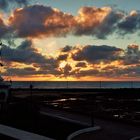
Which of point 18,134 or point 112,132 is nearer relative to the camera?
point 18,134

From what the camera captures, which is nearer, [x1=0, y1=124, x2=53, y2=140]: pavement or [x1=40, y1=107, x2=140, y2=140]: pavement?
[x1=0, y1=124, x2=53, y2=140]: pavement

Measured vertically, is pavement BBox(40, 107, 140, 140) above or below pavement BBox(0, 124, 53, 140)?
below

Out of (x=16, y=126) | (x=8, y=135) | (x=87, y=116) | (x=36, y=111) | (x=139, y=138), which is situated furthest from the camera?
(x=87, y=116)

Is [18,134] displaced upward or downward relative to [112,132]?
upward

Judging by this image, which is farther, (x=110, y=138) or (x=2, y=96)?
(x=2, y=96)

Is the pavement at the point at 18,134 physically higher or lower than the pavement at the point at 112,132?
higher

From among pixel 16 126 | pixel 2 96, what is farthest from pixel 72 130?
pixel 2 96

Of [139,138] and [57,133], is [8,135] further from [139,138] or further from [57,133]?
[139,138]

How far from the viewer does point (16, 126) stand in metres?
31.3

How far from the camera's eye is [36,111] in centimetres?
3681

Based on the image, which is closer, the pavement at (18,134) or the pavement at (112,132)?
the pavement at (18,134)

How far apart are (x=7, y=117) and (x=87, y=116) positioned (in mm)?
9680

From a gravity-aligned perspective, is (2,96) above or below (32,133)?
above

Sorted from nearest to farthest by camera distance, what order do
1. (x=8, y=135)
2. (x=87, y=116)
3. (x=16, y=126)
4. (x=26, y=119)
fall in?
(x=8, y=135), (x=16, y=126), (x=26, y=119), (x=87, y=116)
